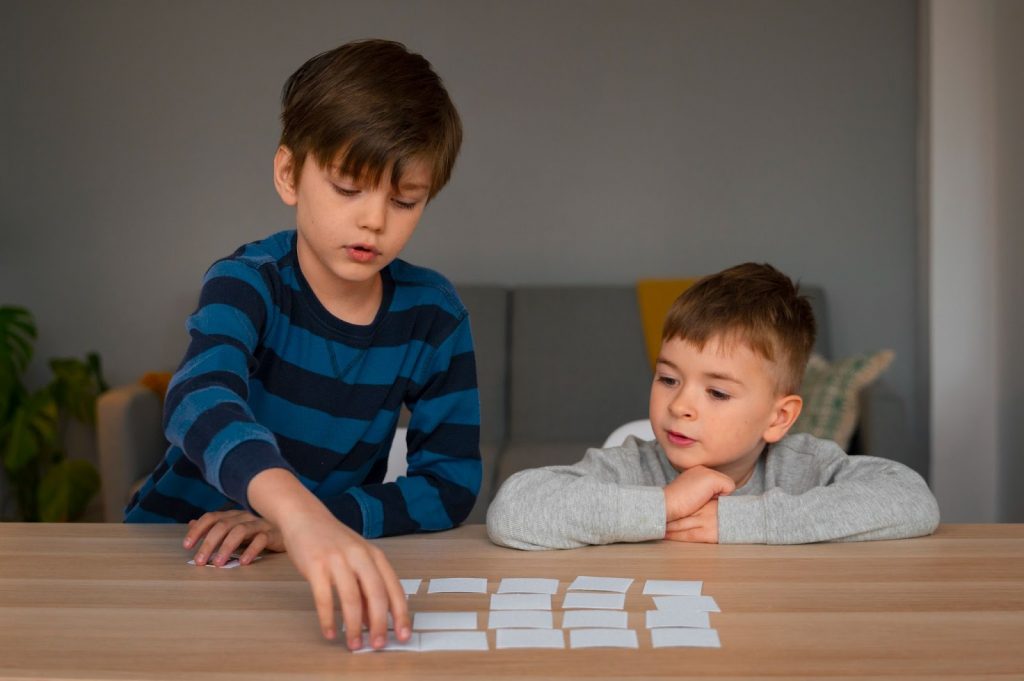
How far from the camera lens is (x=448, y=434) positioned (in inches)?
56.8

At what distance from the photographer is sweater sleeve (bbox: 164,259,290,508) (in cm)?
96

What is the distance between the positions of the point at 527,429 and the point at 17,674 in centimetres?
300

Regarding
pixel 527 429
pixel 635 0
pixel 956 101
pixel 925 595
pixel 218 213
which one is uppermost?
pixel 635 0

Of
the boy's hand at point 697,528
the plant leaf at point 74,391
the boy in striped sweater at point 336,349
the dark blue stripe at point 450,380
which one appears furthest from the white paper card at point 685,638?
the plant leaf at point 74,391

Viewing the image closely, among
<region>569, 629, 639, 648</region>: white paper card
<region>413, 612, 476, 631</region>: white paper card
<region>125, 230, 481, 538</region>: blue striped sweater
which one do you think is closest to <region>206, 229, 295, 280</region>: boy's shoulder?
<region>125, 230, 481, 538</region>: blue striped sweater

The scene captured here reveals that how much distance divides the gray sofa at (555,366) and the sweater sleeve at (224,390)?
2.24m

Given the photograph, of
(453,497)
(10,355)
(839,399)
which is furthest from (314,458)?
(10,355)

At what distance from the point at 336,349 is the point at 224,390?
1.17 feet

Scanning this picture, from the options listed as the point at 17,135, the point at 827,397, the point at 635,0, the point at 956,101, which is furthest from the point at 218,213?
the point at 956,101

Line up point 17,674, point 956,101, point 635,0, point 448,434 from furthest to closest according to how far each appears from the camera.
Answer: point 635,0 → point 956,101 → point 448,434 → point 17,674

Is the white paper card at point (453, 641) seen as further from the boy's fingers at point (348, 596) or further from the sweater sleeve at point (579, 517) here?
the sweater sleeve at point (579, 517)

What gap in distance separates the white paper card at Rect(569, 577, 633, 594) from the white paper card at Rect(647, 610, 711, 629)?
7 cm

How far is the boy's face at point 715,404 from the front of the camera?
55.8 inches

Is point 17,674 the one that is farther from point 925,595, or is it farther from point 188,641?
point 925,595
